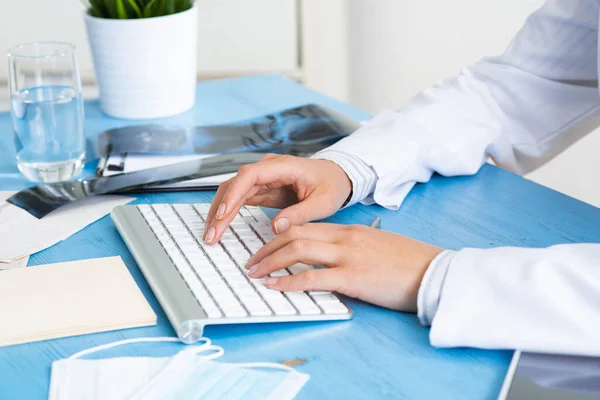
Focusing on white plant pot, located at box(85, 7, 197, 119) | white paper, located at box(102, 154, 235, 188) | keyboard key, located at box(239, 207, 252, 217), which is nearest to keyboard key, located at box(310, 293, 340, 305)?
keyboard key, located at box(239, 207, 252, 217)

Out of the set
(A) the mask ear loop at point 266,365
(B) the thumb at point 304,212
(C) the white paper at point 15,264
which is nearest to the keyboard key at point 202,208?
(B) the thumb at point 304,212

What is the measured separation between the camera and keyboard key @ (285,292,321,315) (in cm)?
72

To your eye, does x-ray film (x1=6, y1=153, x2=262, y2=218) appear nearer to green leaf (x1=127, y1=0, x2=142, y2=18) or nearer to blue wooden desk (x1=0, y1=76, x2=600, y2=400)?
blue wooden desk (x1=0, y1=76, x2=600, y2=400)

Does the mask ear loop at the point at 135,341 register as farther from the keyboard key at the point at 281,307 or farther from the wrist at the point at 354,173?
the wrist at the point at 354,173

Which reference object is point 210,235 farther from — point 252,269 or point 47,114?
point 47,114

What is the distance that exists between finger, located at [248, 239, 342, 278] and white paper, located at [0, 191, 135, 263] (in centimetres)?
28

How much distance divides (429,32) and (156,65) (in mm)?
1343

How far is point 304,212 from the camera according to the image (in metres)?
0.92

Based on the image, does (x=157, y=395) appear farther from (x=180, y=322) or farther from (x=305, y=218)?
(x=305, y=218)

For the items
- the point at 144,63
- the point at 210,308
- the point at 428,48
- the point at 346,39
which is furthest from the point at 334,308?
the point at 346,39

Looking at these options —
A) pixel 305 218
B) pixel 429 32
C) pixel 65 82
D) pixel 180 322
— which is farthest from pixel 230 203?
pixel 429 32

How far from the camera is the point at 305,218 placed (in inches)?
36.3

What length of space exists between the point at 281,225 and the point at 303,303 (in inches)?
6.4

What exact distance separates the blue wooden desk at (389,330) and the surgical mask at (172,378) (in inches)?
0.6
